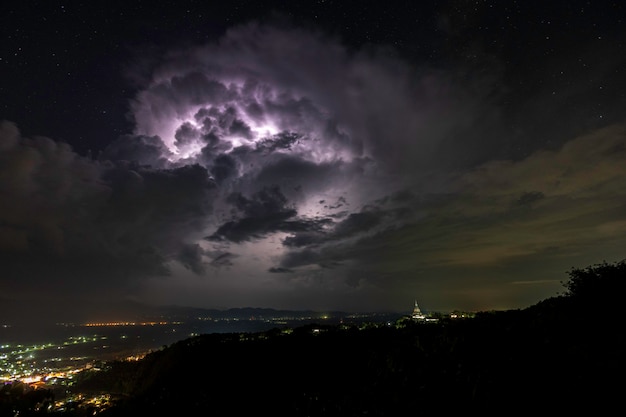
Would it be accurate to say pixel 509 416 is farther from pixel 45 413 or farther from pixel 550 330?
Answer: pixel 45 413

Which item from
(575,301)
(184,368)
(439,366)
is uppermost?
(575,301)

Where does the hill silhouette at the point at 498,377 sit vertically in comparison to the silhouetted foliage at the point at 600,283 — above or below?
below

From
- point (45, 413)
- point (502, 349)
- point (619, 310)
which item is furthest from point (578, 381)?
point (45, 413)

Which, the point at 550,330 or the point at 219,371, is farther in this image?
the point at 219,371

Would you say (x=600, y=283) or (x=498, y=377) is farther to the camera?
(x=600, y=283)

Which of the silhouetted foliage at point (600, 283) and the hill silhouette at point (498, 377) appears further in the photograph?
the silhouetted foliage at point (600, 283)

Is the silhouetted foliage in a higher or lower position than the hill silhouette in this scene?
higher

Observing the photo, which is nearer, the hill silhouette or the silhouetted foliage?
the hill silhouette

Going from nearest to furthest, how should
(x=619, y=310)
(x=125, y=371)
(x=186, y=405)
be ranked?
(x=186, y=405) → (x=619, y=310) → (x=125, y=371)

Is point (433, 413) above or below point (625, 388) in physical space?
below

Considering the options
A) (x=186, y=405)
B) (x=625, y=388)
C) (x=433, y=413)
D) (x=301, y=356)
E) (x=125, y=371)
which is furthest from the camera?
(x=125, y=371)
